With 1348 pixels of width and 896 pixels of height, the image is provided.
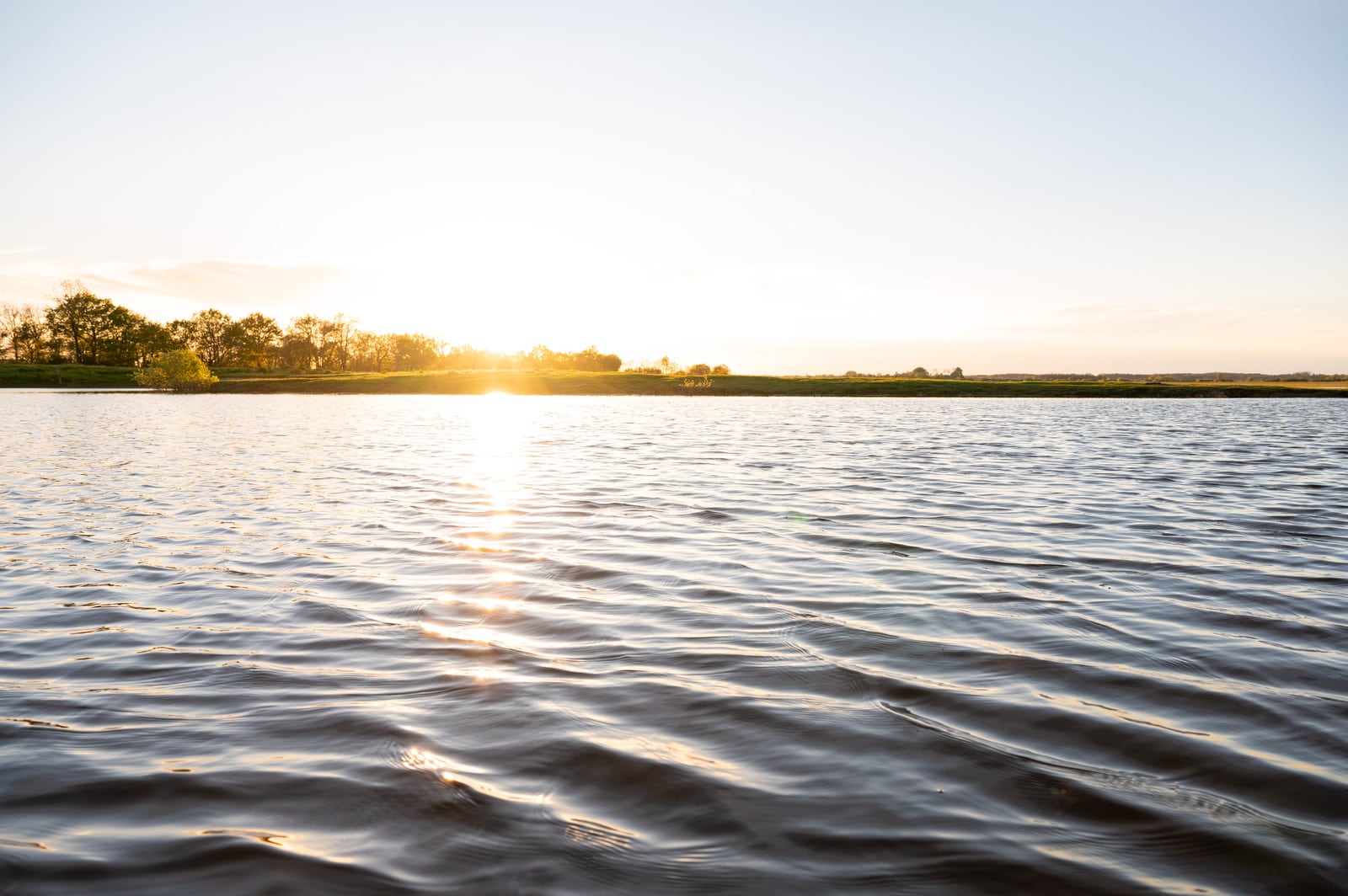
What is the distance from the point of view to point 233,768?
5332 millimetres

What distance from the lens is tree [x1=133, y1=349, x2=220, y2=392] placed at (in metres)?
124

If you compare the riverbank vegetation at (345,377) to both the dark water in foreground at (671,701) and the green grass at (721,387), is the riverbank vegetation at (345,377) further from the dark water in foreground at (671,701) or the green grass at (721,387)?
the dark water in foreground at (671,701)

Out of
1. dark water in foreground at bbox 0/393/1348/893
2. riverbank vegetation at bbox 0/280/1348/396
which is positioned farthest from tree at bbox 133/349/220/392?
dark water in foreground at bbox 0/393/1348/893

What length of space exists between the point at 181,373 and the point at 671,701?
140523 mm

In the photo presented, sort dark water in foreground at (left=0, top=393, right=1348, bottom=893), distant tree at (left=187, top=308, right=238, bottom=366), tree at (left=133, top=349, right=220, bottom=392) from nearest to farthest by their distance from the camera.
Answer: dark water in foreground at (left=0, top=393, right=1348, bottom=893) < tree at (left=133, top=349, right=220, bottom=392) < distant tree at (left=187, top=308, right=238, bottom=366)

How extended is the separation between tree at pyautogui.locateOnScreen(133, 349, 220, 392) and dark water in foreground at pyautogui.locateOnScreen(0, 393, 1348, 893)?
125119mm

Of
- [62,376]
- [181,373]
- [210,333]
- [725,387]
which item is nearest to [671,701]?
[725,387]

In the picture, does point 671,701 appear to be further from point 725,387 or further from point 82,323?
point 82,323

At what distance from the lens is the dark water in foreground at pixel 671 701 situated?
14.1 feet

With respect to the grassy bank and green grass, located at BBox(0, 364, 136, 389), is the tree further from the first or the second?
green grass, located at BBox(0, 364, 136, 389)

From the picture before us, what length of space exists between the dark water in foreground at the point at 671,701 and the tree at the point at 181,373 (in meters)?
125

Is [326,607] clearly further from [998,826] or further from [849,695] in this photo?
[998,826]

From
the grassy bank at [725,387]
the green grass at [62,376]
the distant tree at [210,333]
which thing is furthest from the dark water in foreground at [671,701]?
the distant tree at [210,333]

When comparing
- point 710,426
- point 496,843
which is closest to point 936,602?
point 496,843
